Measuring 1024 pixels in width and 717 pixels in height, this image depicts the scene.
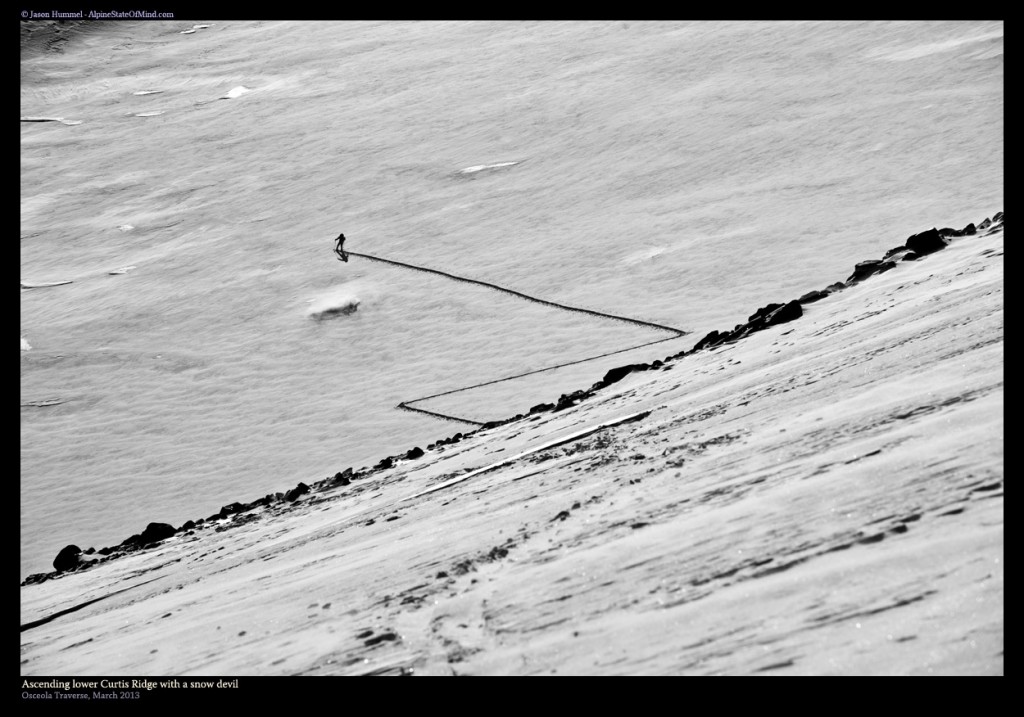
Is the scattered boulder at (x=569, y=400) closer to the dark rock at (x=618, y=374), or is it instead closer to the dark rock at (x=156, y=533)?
the dark rock at (x=618, y=374)

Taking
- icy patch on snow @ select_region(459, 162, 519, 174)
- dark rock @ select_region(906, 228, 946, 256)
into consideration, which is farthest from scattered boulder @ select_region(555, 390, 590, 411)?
icy patch on snow @ select_region(459, 162, 519, 174)

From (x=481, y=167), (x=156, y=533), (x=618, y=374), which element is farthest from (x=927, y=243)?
(x=481, y=167)

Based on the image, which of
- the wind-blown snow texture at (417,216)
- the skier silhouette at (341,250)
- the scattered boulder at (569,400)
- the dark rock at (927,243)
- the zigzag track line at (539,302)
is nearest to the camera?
the scattered boulder at (569,400)

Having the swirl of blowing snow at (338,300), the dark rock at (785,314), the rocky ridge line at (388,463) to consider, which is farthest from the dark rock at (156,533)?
the swirl of blowing snow at (338,300)

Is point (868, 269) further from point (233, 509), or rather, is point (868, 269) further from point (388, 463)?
point (233, 509)
